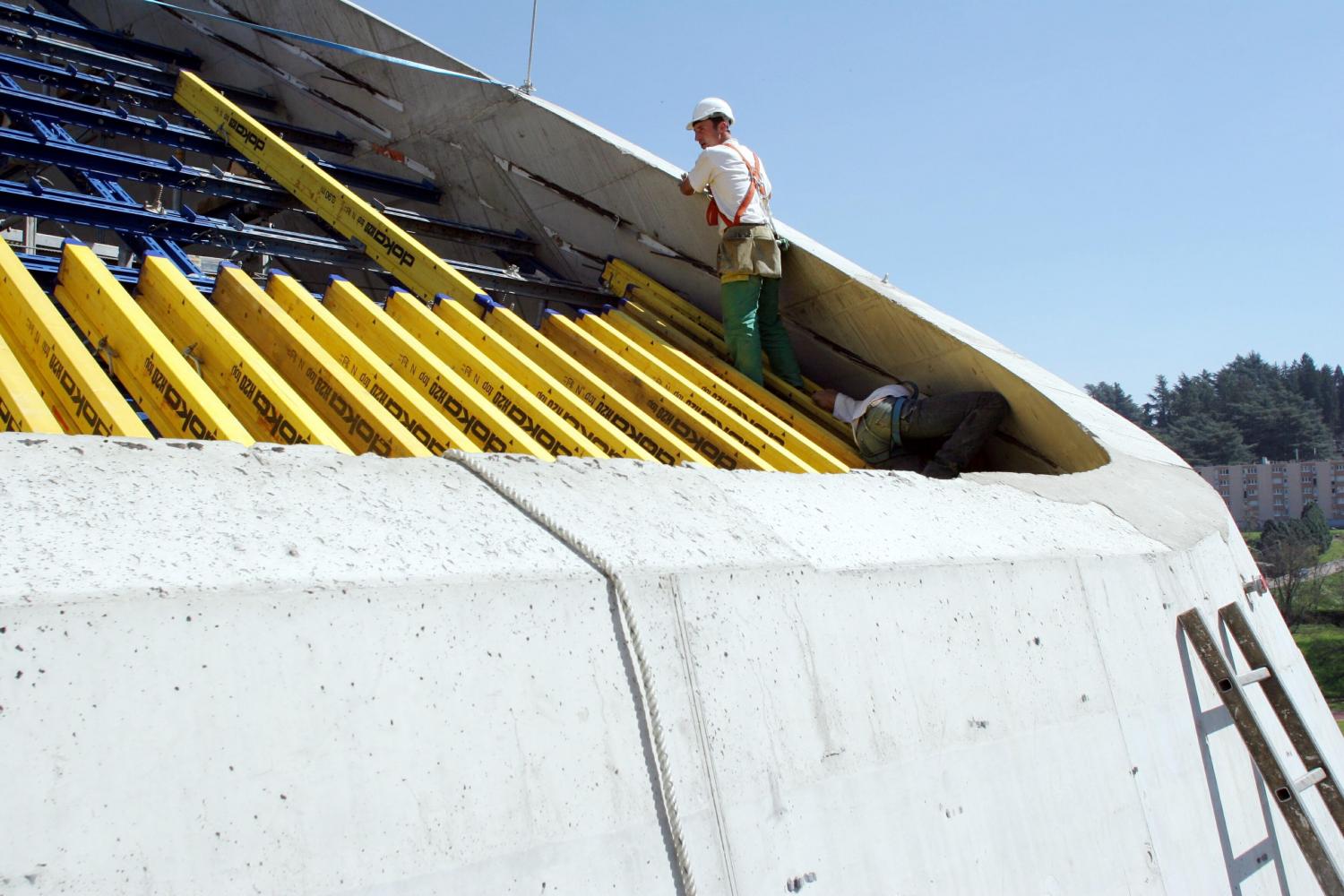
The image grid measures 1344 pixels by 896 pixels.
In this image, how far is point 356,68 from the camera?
364 inches

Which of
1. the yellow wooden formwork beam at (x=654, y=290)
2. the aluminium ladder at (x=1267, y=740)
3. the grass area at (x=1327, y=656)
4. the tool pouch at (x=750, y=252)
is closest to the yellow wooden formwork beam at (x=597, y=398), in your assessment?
the tool pouch at (x=750, y=252)

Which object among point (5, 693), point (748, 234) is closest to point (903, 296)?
point (748, 234)

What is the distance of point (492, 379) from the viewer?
16.3 ft

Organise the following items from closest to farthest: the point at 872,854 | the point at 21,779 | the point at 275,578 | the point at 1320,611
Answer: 1. the point at 21,779
2. the point at 275,578
3. the point at 872,854
4. the point at 1320,611

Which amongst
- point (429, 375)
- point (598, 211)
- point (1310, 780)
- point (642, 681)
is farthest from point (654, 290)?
point (642, 681)

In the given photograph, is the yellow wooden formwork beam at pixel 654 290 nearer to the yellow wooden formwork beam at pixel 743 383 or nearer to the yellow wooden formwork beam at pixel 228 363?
the yellow wooden formwork beam at pixel 743 383

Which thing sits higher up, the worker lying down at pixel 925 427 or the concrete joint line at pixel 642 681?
the worker lying down at pixel 925 427

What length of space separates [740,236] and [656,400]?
152cm

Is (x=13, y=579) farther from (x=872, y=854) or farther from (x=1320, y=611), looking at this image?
(x=1320, y=611)

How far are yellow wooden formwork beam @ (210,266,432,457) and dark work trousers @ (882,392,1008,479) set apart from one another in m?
3.22

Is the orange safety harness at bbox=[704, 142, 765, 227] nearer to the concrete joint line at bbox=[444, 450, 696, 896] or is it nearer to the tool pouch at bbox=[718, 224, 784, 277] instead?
the tool pouch at bbox=[718, 224, 784, 277]

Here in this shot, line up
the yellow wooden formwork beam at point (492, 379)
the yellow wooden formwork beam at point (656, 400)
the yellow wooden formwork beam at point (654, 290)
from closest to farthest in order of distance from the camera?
the yellow wooden formwork beam at point (492, 379), the yellow wooden formwork beam at point (656, 400), the yellow wooden formwork beam at point (654, 290)

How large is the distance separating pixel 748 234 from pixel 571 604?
4710 millimetres

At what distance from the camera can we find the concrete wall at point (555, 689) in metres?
1.75
